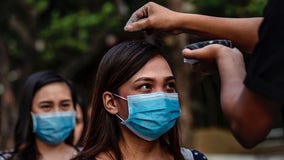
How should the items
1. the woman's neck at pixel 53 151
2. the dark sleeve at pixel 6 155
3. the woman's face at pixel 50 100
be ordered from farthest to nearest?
the woman's face at pixel 50 100, the woman's neck at pixel 53 151, the dark sleeve at pixel 6 155

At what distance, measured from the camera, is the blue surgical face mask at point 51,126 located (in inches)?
195

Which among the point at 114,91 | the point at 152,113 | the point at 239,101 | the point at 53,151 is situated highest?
the point at 239,101

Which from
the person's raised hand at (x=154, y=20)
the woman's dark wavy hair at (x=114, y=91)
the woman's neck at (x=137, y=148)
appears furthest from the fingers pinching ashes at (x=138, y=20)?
the woman's neck at (x=137, y=148)

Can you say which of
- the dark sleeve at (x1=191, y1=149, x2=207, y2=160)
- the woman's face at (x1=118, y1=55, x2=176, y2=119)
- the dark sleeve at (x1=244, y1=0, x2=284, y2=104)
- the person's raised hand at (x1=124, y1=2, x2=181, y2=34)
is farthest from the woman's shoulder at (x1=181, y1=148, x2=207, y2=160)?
the dark sleeve at (x1=244, y1=0, x2=284, y2=104)

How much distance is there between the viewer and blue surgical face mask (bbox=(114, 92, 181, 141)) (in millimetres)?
3039

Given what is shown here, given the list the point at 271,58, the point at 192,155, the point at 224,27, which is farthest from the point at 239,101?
the point at 192,155

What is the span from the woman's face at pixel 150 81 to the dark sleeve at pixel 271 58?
3.29 ft

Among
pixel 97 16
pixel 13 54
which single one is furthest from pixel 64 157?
pixel 13 54

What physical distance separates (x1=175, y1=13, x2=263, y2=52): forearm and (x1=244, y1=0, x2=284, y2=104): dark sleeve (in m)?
0.18

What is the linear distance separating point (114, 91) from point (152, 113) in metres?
0.22

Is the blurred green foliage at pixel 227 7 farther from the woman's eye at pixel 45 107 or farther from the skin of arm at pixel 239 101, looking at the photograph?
the skin of arm at pixel 239 101

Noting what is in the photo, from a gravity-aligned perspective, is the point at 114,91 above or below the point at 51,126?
above

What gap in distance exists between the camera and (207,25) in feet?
7.68

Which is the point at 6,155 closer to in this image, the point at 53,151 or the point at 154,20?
the point at 53,151
